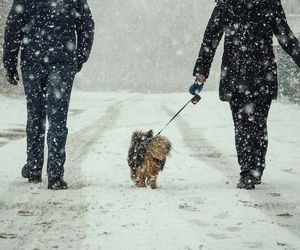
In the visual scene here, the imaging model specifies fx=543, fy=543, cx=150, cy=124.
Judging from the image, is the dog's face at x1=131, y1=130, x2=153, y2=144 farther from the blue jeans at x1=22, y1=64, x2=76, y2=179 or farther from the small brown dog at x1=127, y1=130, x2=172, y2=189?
the blue jeans at x1=22, y1=64, x2=76, y2=179

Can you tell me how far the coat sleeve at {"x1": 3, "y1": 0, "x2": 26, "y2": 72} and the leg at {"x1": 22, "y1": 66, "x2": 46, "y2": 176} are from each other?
188 mm

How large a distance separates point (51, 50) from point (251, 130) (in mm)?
2242

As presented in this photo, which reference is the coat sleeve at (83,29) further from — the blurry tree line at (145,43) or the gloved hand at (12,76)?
the blurry tree line at (145,43)

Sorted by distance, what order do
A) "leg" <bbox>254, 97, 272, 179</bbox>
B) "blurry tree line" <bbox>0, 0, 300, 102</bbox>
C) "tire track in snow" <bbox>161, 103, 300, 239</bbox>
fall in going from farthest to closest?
"blurry tree line" <bbox>0, 0, 300, 102</bbox> < "leg" <bbox>254, 97, 272, 179</bbox> < "tire track in snow" <bbox>161, 103, 300, 239</bbox>

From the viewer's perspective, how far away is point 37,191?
5.16 meters

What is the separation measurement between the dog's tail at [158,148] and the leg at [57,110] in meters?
0.91

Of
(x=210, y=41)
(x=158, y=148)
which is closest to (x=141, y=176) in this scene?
(x=158, y=148)

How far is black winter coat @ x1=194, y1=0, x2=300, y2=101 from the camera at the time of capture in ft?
18.8

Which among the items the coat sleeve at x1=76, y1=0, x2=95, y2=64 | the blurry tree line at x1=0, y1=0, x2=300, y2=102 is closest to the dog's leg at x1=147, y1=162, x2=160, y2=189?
the coat sleeve at x1=76, y1=0, x2=95, y2=64

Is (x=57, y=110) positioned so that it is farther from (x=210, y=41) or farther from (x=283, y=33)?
(x=283, y=33)

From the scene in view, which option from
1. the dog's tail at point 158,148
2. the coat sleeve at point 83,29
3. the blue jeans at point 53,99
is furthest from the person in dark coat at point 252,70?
the blue jeans at point 53,99

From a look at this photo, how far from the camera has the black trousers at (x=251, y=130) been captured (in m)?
5.73

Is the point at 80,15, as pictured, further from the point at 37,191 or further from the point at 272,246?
the point at 272,246

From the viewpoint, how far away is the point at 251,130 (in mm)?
5773
